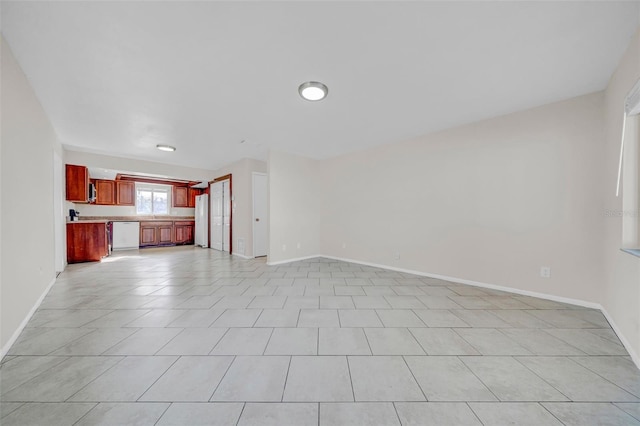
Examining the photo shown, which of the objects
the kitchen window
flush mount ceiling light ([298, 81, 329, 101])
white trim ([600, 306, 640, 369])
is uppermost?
flush mount ceiling light ([298, 81, 329, 101])

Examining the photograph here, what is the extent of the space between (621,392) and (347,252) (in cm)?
383

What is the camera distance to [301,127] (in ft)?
11.3

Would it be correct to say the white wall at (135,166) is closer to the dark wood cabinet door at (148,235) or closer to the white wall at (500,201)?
the dark wood cabinet door at (148,235)

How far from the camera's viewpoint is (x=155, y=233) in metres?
7.22

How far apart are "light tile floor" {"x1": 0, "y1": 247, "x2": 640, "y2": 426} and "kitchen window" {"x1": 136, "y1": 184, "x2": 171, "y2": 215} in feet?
18.1

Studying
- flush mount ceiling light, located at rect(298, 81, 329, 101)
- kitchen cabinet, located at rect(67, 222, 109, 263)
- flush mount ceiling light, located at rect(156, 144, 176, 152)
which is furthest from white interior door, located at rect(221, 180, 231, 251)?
flush mount ceiling light, located at rect(298, 81, 329, 101)

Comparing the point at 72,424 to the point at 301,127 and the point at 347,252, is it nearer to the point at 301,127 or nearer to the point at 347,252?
the point at 301,127

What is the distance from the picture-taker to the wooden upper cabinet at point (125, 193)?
666cm

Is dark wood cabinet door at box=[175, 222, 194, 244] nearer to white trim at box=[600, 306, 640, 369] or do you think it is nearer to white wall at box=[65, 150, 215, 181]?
white wall at box=[65, 150, 215, 181]

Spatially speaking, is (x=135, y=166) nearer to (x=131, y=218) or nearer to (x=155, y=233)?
(x=131, y=218)

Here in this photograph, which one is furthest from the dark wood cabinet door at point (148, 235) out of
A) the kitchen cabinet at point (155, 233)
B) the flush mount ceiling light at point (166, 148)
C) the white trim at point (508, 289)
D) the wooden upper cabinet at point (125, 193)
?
the white trim at point (508, 289)

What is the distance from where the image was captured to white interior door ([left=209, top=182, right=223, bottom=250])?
21.2 ft

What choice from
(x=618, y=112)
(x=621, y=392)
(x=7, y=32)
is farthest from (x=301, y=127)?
(x=621, y=392)

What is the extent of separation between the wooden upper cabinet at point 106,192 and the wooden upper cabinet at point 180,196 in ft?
5.17
